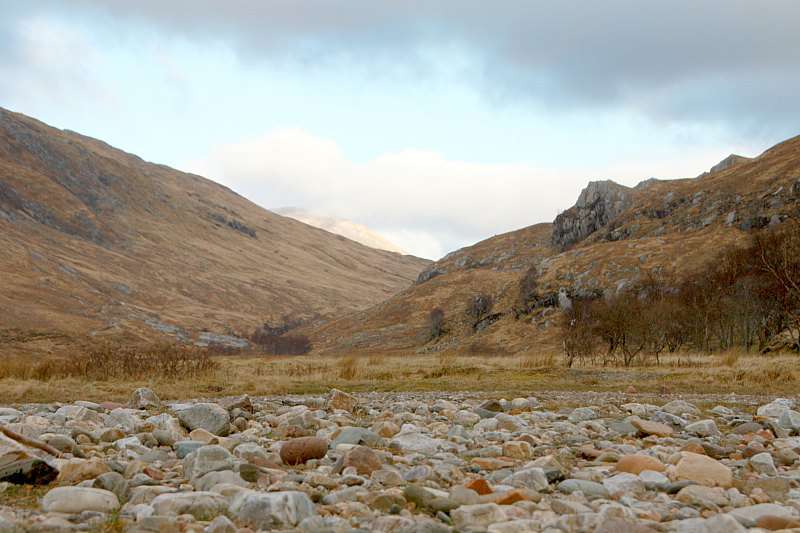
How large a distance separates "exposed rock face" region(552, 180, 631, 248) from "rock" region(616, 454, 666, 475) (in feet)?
464

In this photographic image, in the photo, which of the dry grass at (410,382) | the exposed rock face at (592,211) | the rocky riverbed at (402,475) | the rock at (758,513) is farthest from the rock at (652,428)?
the exposed rock face at (592,211)

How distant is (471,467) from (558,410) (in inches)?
347

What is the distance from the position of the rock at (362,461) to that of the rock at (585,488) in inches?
98.3

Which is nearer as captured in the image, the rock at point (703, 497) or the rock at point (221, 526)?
the rock at point (221, 526)

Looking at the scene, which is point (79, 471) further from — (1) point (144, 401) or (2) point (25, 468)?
(1) point (144, 401)

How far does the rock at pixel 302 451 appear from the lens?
388 inches

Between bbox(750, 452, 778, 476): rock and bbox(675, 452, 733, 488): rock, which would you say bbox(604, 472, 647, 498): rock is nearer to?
bbox(675, 452, 733, 488): rock

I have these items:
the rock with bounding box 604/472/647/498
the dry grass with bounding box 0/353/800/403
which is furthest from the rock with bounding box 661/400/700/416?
the rock with bounding box 604/472/647/498

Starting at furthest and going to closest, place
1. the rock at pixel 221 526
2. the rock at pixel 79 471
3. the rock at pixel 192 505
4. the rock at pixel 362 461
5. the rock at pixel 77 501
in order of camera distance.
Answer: the rock at pixel 362 461 < the rock at pixel 79 471 < the rock at pixel 77 501 < the rock at pixel 192 505 < the rock at pixel 221 526

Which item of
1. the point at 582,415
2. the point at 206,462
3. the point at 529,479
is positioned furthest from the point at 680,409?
the point at 206,462

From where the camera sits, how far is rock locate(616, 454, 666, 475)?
8883 millimetres

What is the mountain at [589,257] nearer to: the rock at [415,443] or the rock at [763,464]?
the rock at [415,443]

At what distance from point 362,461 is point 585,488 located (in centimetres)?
297

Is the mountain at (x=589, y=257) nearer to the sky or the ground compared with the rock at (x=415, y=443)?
nearer to the sky
